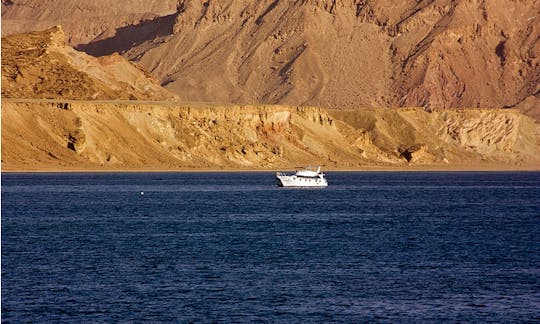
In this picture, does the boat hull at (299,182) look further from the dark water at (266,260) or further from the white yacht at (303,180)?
the dark water at (266,260)

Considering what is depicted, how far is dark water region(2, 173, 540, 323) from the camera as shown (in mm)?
47219

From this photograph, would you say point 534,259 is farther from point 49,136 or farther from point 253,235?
point 49,136

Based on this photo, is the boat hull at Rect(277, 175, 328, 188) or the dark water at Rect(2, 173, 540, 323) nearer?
the dark water at Rect(2, 173, 540, 323)

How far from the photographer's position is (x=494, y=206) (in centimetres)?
11075

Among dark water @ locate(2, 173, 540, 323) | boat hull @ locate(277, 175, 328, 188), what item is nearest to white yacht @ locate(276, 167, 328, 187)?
boat hull @ locate(277, 175, 328, 188)

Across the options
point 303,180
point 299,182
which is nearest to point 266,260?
point 299,182

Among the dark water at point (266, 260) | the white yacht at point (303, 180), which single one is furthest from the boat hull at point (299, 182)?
the dark water at point (266, 260)

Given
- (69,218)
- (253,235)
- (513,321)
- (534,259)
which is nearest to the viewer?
(513,321)

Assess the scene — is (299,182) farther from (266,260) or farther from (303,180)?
(266,260)

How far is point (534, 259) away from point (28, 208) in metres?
51.3

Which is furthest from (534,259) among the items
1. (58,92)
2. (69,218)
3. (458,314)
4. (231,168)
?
(58,92)

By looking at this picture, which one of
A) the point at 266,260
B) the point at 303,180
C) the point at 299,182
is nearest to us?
the point at 266,260

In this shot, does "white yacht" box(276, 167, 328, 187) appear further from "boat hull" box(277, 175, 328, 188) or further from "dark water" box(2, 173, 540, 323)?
"dark water" box(2, 173, 540, 323)

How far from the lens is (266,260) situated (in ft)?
206
